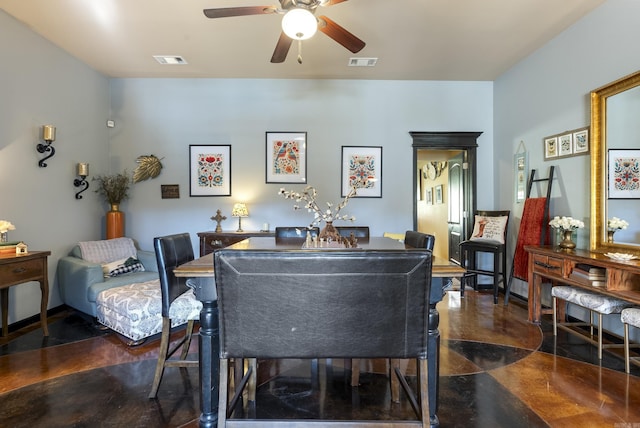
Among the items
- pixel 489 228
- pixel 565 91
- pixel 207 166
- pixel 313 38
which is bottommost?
pixel 489 228

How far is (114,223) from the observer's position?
14.3 feet

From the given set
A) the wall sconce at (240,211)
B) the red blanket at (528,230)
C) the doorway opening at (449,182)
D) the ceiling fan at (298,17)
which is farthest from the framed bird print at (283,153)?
the red blanket at (528,230)

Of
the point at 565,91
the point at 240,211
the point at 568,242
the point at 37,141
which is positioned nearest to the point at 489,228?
the point at 568,242

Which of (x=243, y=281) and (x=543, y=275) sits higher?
(x=243, y=281)

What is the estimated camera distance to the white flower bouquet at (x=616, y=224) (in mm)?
2713

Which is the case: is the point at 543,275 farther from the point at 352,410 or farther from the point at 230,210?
the point at 230,210

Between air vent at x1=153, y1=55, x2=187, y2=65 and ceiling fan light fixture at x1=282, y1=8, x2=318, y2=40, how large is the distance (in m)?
2.43

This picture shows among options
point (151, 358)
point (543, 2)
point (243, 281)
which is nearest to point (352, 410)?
point (243, 281)

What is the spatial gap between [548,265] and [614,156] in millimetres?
1074

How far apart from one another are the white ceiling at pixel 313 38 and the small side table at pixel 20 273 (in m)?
2.21

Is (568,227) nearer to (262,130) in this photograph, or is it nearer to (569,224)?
(569,224)

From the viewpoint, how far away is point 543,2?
2885 mm

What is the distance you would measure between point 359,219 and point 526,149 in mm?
2258

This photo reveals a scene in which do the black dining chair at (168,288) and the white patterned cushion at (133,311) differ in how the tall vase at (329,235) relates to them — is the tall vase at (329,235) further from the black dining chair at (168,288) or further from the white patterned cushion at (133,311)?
the white patterned cushion at (133,311)
